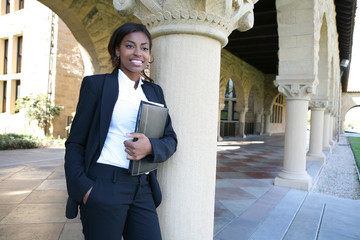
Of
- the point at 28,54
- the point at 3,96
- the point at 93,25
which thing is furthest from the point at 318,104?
the point at 3,96

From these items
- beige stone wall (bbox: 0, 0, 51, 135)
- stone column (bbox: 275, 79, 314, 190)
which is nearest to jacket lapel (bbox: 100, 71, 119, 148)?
stone column (bbox: 275, 79, 314, 190)

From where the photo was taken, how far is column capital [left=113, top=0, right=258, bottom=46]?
1.55 metres

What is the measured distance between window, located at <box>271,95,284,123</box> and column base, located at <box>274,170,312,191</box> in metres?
19.7

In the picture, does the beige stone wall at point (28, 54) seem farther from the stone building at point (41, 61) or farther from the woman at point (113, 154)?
the woman at point (113, 154)

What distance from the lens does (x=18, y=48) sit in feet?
45.8

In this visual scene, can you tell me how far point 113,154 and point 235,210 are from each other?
262 centimetres

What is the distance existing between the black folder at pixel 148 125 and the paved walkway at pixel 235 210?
1.69 metres

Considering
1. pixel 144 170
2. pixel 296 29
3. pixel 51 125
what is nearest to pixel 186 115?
pixel 144 170

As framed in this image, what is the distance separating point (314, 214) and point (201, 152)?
2746mm

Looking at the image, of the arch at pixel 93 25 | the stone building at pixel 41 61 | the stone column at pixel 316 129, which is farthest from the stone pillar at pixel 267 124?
the arch at pixel 93 25

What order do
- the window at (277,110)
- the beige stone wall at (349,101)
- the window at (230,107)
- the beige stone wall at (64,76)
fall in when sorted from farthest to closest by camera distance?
the beige stone wall at (349,101)
the window at (277,110)
the window at (230,107)
the beige stone wall at (64,76)

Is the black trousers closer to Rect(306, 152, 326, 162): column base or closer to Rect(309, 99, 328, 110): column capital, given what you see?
Rect(309, 99, 328, 110): column capital

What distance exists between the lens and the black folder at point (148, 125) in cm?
124

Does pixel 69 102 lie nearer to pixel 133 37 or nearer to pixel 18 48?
pixel 18 48
